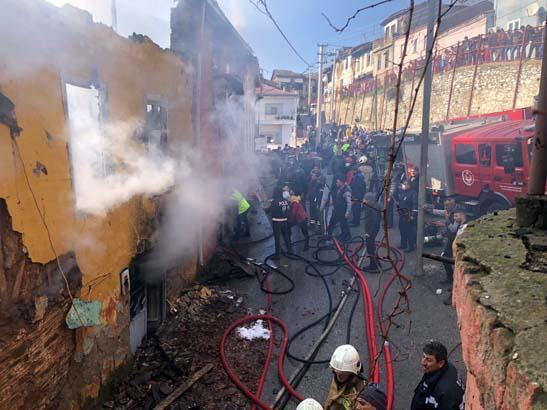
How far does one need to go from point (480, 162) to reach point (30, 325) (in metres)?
12.2

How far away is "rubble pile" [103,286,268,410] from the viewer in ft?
17.6

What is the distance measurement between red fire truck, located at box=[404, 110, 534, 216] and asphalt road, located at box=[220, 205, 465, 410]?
2598 millimetres

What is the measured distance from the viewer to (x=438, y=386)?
358 cm

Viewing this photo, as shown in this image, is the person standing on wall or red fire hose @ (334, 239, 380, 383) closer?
red fire hose @ (334, 239, 380, 383)

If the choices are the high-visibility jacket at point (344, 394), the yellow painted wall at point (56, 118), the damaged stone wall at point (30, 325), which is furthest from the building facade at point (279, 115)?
the high-visibility jacket at point (344, 394)

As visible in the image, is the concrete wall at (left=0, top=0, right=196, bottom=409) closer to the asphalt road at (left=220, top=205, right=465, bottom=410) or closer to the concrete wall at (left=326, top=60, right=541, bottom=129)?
the asphalt road at (left=220, top=205, right=465, bottom=410)

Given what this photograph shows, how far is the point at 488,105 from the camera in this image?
2484 cm

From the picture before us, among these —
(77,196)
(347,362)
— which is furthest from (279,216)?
(347,362)

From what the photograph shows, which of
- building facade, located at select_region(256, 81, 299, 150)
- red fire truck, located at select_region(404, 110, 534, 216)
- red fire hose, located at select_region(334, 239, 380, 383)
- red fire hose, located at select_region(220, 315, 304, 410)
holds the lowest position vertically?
red fire hose, located at select_region(220, 315, 304, 410)

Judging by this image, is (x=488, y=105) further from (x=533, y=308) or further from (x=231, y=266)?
(x=533, y=308)

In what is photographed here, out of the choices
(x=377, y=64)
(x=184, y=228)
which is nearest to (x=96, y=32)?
(x=184, y=228)

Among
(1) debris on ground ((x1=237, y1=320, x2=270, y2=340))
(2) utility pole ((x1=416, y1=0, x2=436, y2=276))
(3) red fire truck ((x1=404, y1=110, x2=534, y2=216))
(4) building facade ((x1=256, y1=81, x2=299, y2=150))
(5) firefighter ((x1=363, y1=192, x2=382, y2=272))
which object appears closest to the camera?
(1) debris on ground ((x1=237, y1=320, x2=270, y2=340))

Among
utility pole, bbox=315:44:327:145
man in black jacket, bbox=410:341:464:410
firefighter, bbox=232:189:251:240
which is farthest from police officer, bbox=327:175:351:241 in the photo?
utility pole, bbox=315:44:327:145

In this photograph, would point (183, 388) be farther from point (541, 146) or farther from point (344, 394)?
point (541, 146)
